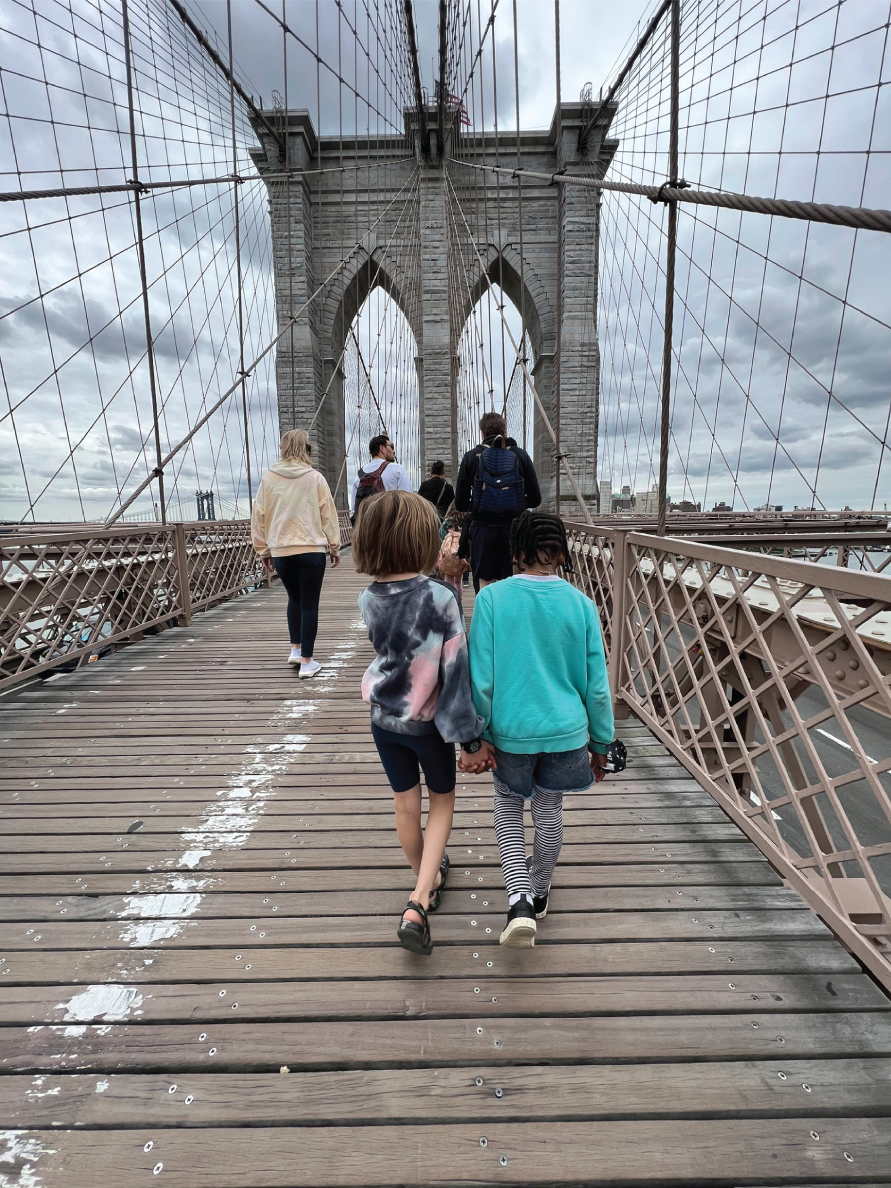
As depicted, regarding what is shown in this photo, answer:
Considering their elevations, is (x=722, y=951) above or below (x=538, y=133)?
below

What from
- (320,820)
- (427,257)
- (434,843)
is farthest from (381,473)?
(427,257)

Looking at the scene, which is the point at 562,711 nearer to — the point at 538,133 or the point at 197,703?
the point at 197,703

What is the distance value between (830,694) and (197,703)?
9.33 ft

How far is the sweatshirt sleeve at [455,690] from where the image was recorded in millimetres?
1159

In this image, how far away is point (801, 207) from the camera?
64.0 inches

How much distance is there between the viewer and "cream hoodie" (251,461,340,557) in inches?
120

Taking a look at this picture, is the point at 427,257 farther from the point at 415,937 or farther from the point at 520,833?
the point at 415,937

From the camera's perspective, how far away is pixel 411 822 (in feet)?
4.35

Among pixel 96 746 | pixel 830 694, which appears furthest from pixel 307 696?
pixel 830 694

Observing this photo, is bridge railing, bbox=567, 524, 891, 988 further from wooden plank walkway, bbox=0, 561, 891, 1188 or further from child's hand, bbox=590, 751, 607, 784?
child's hand, bbox=590, 751, 607, 784

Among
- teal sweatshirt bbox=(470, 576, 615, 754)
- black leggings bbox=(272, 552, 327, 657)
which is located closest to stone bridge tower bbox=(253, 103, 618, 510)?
black leggings bbox=(272, 552, 327, 657)

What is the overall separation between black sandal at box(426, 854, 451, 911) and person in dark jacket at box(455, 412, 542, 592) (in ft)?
6.11

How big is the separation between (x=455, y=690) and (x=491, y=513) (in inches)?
82.2

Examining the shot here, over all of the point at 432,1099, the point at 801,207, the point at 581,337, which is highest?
the point at 581,337
